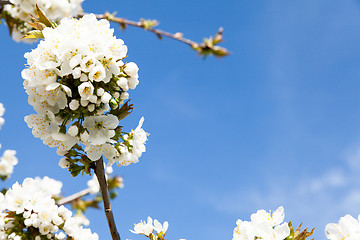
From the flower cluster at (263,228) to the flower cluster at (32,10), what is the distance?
9.57 ft

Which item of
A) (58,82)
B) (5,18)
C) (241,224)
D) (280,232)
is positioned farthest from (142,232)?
(5,18)

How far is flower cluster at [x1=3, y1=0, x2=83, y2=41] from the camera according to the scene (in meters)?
3.94

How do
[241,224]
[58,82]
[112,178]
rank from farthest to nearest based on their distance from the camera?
[112,178] → [241,224] → [58,82]

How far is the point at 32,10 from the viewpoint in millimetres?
3988

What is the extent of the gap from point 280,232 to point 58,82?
136 cm

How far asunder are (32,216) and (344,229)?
1.75m

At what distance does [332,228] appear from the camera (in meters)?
2.00

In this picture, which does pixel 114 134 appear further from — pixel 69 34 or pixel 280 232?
pixel 280 232

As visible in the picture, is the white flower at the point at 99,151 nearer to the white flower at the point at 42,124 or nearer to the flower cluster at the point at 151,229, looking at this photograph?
the white flower at the point at 42,124

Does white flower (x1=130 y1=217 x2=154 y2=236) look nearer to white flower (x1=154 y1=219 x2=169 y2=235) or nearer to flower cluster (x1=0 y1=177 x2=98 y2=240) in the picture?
white flower (x1=154 y1=219 x2=169 y2=235)

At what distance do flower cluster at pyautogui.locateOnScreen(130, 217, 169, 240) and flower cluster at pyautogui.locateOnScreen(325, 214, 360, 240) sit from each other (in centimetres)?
92

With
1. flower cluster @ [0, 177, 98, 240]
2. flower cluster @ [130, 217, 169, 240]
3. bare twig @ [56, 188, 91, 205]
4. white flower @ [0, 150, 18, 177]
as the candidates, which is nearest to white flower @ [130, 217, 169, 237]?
flower cluster @ [130, 217, 169, 240]

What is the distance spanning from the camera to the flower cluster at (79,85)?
6.08 feet

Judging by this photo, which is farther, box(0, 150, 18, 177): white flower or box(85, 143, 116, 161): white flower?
box(0, 150, 18, 177): white flower
